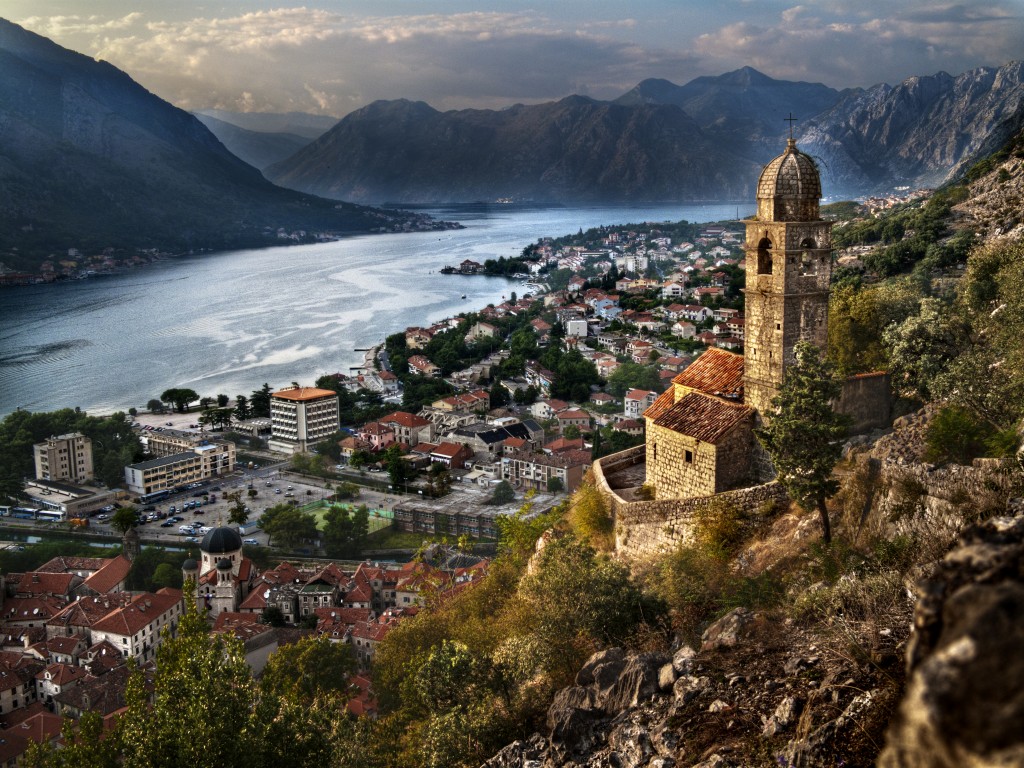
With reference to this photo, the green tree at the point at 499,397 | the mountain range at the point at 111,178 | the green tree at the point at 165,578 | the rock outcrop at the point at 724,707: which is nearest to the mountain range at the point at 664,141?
the green tree at the point at 499,397

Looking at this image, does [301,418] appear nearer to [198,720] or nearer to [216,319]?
[216,319]

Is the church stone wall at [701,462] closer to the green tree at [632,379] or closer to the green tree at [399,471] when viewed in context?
the green tree at [399,471]

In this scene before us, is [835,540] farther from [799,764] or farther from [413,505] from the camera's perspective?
[413,505]

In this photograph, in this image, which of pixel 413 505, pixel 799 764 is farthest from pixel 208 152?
pixel 799 764

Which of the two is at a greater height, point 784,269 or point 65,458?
point 784,269

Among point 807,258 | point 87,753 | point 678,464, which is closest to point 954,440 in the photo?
point 807,258

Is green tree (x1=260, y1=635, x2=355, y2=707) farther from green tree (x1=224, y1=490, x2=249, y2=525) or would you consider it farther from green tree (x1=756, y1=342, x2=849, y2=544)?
green tree (x1=224, y1=490, x2=249, y2=525)

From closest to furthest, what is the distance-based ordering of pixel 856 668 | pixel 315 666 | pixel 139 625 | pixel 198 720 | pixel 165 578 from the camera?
pixel 856 668 < pixel 198 720 < pixel 315 666 < pixel 139 625 < pixel 165 578

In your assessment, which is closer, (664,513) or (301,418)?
(664,513)
